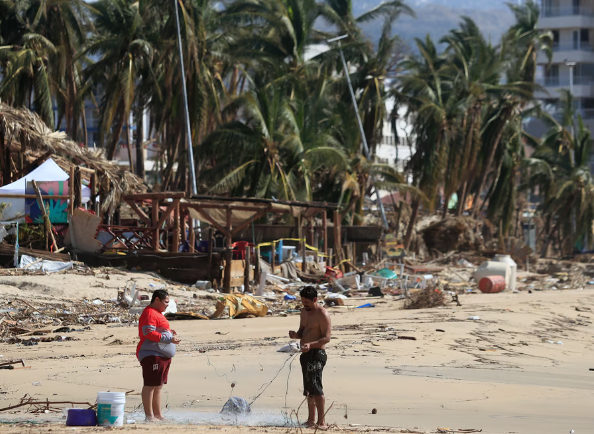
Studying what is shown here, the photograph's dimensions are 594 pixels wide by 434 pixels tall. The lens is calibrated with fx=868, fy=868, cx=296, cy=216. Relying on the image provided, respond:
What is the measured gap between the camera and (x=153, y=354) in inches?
280

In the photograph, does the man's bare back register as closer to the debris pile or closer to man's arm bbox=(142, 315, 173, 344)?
man's arm bbox=(142, 315, 173, 344)

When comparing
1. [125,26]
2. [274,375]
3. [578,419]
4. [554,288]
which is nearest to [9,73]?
[125,26]

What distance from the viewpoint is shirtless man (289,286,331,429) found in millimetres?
7195

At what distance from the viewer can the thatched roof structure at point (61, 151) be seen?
23.2 metres

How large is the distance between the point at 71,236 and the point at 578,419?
15.6 m

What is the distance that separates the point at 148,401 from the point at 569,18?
67.3 m

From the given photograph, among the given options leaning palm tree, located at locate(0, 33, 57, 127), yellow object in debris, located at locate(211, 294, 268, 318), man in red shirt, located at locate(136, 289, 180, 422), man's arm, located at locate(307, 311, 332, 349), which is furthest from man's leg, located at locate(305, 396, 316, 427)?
leaning palm tree, located at locate(0, 33, 57, 127)

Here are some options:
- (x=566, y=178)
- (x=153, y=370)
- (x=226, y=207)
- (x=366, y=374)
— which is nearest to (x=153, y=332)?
(x=153, y=370)

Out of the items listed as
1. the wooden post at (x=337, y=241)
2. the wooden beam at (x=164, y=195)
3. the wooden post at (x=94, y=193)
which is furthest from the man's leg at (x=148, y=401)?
the wooden post at (x=337, y=241)

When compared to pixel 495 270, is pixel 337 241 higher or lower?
higher

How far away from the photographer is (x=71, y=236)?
2116cm

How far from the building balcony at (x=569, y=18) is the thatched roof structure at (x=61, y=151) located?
52.0 metres

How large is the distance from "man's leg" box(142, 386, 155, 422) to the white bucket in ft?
1.18

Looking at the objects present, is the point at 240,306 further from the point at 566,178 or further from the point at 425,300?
the point at 566,178
